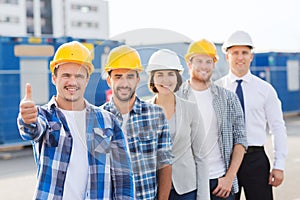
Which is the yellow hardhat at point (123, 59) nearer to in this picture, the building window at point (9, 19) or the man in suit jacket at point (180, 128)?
the man in suit jacket at point (180, 128)

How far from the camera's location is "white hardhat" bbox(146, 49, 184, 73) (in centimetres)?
230

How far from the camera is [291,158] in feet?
30.0

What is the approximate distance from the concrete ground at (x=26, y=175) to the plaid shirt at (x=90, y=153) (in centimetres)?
421

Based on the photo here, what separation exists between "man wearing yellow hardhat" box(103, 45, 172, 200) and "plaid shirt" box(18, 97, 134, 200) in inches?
4.4

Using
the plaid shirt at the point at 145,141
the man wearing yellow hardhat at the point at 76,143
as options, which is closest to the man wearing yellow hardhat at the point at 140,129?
the plaid shirt at the point at 145,141

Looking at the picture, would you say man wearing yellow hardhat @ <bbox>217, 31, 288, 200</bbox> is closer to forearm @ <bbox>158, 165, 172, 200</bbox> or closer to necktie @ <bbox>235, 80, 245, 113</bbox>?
necktie @ <bbox>235, 80, 245, 113</bbox>

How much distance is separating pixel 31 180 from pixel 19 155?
3184 millimetres

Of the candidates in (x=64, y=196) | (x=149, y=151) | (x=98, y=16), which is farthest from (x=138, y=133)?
(x=98, y=16)

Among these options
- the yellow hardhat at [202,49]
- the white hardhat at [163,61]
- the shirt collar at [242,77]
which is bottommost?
the shirt collar at [242,77]

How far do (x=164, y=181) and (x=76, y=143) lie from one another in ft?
1.96

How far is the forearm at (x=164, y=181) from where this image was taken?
2625 millimetres

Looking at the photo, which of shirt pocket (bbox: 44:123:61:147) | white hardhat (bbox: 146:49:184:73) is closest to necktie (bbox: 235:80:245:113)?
white hardhat (bbox: 146:49:184:73)

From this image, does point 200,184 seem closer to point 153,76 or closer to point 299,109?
point 153,76

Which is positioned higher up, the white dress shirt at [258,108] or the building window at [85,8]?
the building window at [85,8]
